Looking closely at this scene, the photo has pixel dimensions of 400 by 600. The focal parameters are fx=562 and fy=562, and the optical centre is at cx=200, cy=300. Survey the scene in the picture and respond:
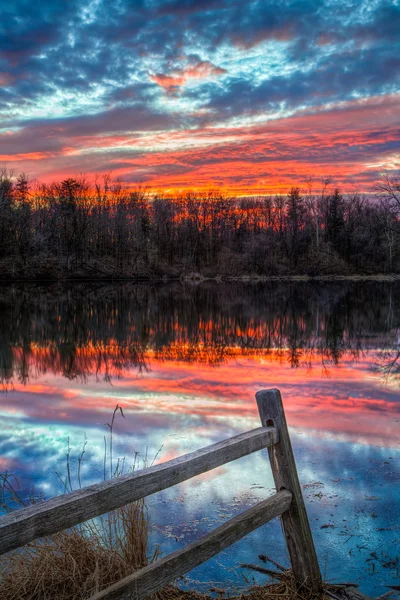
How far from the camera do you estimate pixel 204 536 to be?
11.9 ft

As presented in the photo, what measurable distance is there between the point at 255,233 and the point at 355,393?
98298 mm

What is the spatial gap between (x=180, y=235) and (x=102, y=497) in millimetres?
99709

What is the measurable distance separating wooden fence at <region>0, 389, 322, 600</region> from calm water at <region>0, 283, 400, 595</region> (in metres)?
0.75

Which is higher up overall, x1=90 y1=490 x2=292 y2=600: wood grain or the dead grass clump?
x1=90 y1=490 x2=292 y2=600: wood grain

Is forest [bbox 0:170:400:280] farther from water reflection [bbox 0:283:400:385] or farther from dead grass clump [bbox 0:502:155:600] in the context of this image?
dead grass clump [bbox 0:502:155:600]

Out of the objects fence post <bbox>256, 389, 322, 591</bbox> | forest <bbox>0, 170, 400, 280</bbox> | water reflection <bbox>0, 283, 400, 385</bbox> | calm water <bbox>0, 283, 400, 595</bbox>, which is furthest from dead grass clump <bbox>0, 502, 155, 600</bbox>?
forest <bbox>0, 170, 400, 280</bbox>

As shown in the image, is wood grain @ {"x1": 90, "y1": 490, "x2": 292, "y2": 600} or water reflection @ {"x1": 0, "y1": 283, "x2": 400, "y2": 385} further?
water reflection @ {"x1": 0, "y1": 283, "x2": 400, "y2": 385}

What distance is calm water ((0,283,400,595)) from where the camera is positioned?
19.2 ft

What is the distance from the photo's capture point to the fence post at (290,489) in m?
4.22

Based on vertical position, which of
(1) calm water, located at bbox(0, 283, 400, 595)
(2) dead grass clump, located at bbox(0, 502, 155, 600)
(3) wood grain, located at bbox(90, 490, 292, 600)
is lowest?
(1) calm water, located at bbox(0, 283, 400, 595)

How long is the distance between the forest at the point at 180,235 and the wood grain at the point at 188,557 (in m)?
70.2

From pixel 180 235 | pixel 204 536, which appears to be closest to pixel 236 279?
pixel 180 235

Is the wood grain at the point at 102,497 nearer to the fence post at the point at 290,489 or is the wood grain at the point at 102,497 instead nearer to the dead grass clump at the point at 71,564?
the fence post at the point at 290,489

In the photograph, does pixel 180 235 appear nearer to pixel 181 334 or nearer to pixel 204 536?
pixel 181 334
